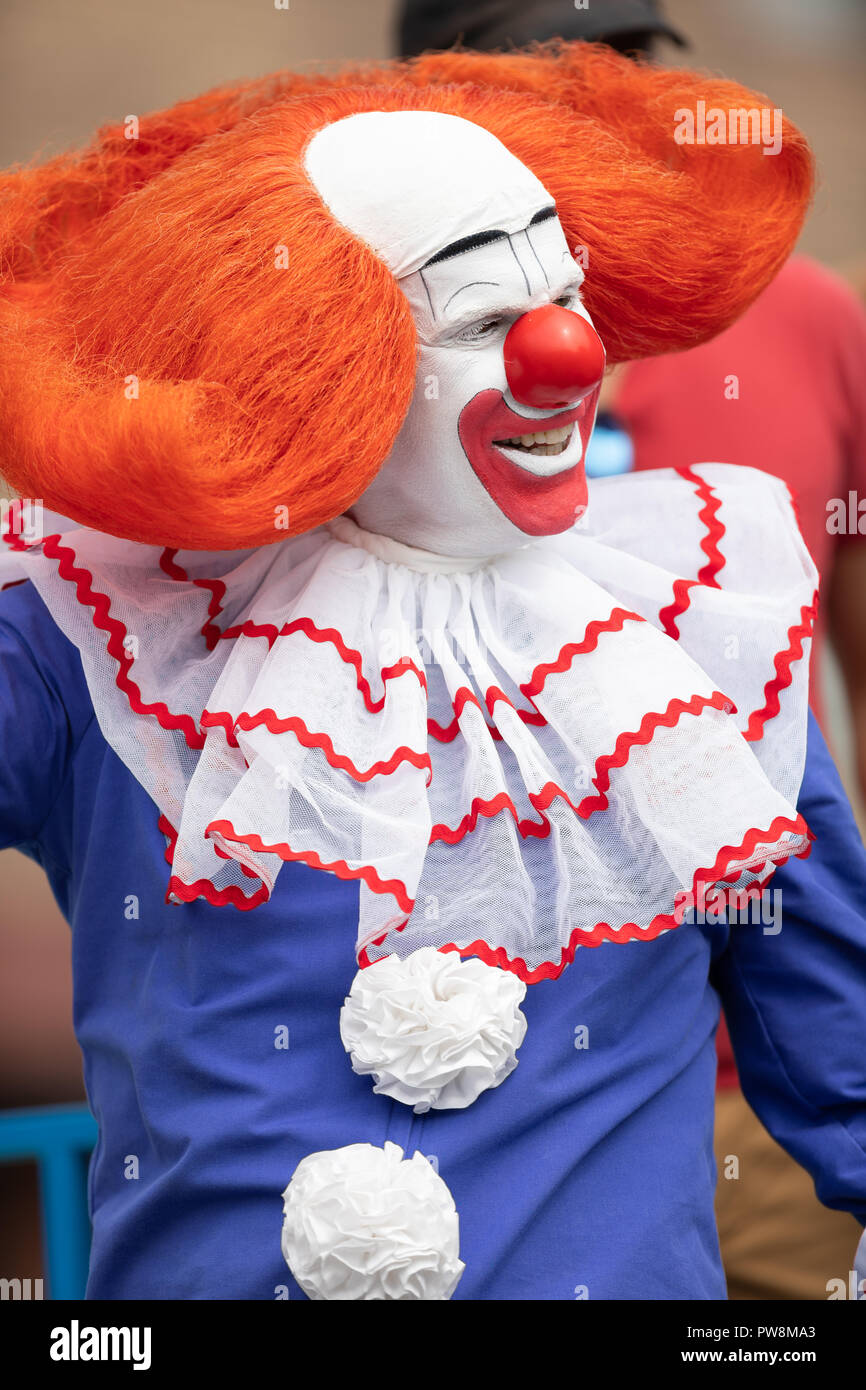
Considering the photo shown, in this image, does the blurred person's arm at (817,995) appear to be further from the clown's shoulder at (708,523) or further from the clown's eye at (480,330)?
the clown's eye at (480,330)

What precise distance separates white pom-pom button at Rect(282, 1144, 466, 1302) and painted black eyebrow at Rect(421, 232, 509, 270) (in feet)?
1.92

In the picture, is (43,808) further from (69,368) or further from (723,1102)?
(723,1102)

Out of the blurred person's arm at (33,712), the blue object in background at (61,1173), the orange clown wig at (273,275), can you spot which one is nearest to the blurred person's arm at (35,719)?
the blurred person's arm at (33,712)

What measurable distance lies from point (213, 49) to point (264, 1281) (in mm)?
2593

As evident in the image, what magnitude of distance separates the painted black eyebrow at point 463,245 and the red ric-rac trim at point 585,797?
33cm

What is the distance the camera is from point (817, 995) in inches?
42.7

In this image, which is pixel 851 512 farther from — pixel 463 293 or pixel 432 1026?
pixel 432 1026

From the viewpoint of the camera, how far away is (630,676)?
3.28ft

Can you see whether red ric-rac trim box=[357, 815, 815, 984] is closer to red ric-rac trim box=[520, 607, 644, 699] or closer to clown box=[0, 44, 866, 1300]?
clown box=[0, 44, 866, 1300]

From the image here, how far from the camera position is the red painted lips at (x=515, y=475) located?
3.28ft

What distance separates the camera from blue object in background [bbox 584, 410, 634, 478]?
1654mm

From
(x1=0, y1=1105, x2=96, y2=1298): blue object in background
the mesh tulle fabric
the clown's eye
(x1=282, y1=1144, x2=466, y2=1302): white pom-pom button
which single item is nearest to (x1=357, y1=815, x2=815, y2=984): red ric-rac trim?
the mesh tulle fabric
